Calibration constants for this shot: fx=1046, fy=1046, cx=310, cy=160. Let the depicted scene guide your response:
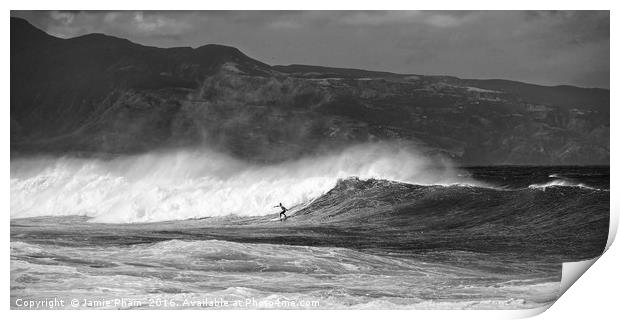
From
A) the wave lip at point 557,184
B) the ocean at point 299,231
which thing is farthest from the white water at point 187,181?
the wave lip at point 557,184

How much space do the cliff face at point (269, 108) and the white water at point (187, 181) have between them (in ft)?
0.59

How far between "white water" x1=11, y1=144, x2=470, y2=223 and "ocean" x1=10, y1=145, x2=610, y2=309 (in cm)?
2

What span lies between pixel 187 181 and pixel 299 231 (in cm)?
152

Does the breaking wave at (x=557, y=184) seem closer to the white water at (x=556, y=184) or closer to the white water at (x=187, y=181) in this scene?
the white water at (x=556, y=184)

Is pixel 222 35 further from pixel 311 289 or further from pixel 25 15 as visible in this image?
A: pixel 311 289

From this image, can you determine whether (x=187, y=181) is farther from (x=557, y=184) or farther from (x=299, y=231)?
(x=557, y=184)

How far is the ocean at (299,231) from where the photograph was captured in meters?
11.8

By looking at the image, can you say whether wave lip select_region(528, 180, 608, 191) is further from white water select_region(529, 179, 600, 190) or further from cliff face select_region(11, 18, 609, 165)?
cliff face select_region(11, 18, 609, 165)

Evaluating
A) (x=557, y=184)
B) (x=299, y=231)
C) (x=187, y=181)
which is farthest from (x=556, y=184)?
(x=187, y=181)

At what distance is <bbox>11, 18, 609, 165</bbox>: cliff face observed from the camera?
41.9 ft

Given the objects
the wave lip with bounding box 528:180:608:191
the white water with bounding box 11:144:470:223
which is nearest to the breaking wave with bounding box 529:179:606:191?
the wave lip with bounding box 528:180:608:191

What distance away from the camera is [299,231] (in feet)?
42.4
